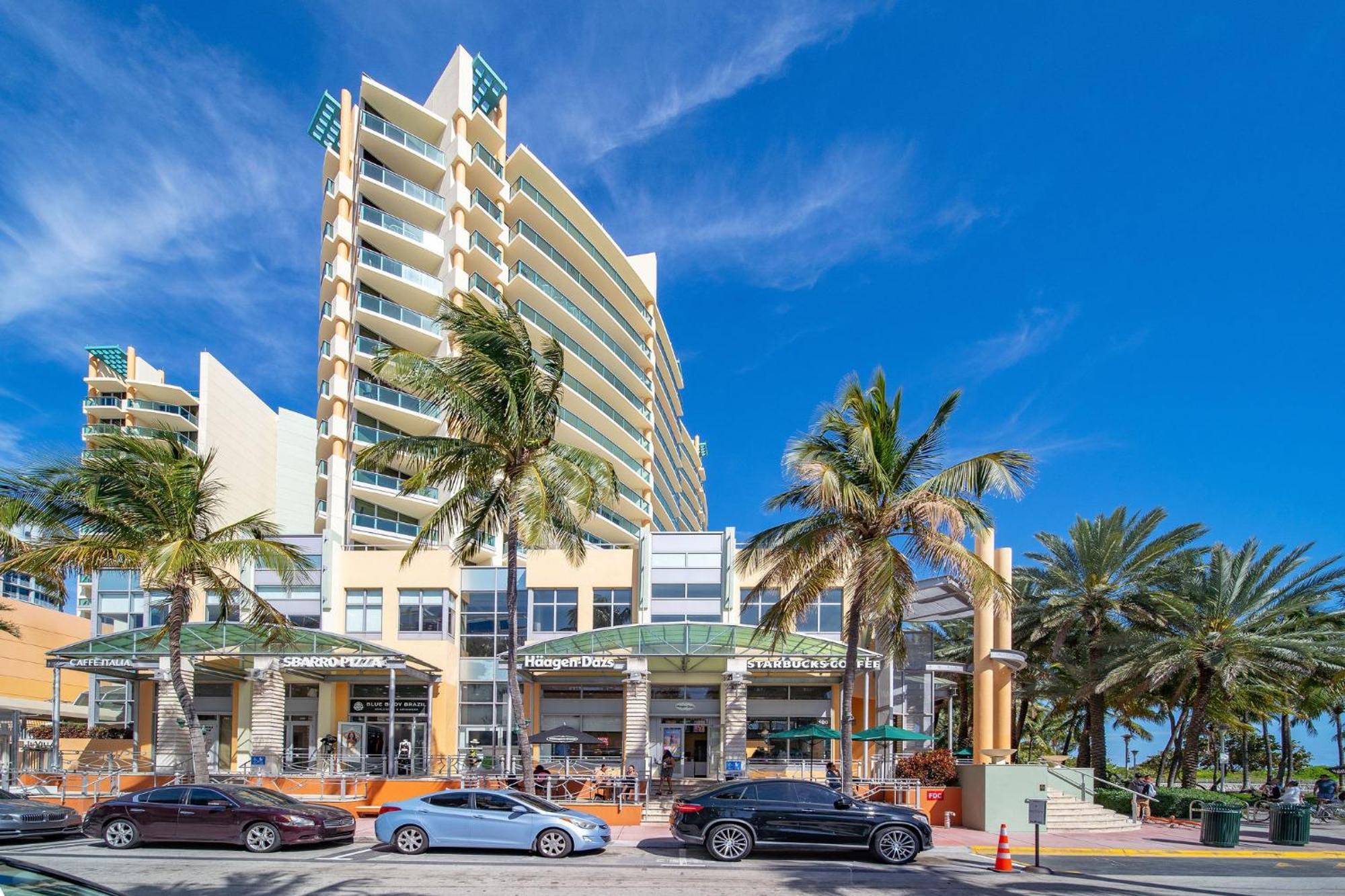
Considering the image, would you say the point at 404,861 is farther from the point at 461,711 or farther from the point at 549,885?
the point at 461,711

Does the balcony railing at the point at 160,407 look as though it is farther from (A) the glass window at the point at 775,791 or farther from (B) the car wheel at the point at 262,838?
(A) the glass window at the point at 775,791

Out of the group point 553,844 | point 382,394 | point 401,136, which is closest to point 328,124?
point 401,136

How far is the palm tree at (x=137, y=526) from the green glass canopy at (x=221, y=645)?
5.00 m

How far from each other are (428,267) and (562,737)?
2907cm

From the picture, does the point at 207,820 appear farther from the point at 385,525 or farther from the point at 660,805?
the point at 385,525

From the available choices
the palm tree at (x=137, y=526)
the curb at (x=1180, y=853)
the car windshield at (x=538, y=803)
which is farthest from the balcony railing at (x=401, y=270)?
the curb at (x=1180, y=853)

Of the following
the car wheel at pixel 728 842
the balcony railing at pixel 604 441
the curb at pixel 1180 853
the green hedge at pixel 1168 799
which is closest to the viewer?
the car wheel at pixel 728 842

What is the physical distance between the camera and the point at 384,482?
48.3 metres

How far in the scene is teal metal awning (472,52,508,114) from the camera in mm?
55094

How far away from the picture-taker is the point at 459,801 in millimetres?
19391

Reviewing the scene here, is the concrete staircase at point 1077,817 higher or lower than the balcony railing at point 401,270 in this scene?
lower

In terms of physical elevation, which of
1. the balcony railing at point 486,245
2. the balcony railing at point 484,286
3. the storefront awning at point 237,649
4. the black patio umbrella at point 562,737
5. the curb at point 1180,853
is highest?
the balcony railing at point 486,245

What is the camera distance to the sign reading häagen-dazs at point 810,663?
31.7 metres

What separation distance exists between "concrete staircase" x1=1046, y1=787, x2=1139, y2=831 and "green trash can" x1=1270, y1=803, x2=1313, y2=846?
363 cm
